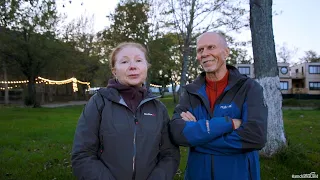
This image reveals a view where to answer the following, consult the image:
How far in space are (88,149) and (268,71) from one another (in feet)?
16.3

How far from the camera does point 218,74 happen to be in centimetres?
267

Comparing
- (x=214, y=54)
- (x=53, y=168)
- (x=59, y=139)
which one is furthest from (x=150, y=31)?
(x=214, y=54)

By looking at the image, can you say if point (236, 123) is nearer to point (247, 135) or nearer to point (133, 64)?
point (247, 135)

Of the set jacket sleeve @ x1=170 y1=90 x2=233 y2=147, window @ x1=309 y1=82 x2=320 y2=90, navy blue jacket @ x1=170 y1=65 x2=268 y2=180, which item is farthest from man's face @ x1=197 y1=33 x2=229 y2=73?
window @ x1=309 y1=82 x2=320 y2=90

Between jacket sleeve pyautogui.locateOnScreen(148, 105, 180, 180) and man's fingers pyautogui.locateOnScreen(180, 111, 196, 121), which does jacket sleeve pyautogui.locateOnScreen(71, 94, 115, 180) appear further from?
man's fingers pyautogui.locateOnScreen(180, 111, 196, 121)

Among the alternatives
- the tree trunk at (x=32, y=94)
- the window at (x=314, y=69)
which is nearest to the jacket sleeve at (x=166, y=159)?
the tree trunk at (x=32, y=94)

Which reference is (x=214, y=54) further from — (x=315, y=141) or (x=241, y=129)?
(x=315, y=141)

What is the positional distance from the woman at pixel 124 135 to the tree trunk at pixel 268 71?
14.4ft

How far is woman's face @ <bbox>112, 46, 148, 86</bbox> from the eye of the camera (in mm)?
2436

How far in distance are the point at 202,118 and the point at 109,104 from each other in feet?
2.66

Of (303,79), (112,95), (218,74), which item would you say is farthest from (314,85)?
(112,95)

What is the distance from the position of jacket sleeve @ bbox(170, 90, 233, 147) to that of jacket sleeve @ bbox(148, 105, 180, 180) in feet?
0.19

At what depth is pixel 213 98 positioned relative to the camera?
2627 mm

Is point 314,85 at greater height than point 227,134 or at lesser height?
lesser
